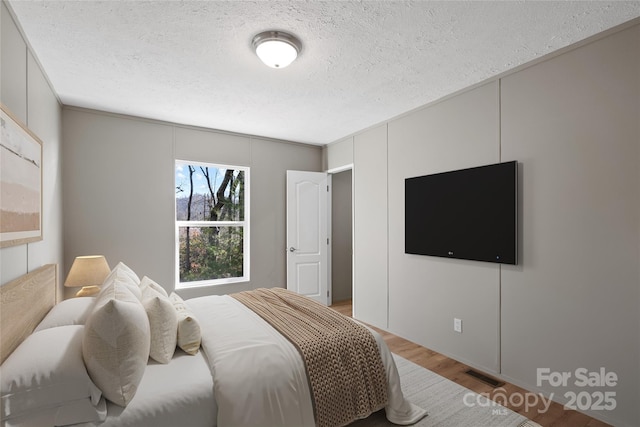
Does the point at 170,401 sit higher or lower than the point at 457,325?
higher

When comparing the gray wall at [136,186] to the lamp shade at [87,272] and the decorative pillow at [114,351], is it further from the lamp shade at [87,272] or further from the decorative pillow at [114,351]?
the decorative pillow at [114,351]

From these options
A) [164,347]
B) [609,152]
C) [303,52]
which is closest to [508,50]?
[609,152]

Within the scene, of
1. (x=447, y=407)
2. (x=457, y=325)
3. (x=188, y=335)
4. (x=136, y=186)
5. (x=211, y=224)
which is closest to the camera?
(x=188, y=335)

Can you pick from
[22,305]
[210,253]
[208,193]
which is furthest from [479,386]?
[208,193]

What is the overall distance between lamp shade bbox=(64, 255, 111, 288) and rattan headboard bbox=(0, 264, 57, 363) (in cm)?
59

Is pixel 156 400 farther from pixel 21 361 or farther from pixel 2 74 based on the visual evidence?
pixel 2 74

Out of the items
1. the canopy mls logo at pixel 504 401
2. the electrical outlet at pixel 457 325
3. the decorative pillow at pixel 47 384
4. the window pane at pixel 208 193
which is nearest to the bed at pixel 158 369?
the decorative pillow at pixel 47 384

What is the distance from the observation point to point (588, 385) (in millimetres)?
2189

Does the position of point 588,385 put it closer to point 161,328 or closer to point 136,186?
point 161,328

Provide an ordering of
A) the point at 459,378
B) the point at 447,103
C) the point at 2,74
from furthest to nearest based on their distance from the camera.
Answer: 1. the point at 447,103
2. the point at 459,378
3. the point at 2,74

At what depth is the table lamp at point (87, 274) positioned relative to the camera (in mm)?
2918

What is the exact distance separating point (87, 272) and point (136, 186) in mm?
1142

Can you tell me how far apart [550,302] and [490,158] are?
1244 millimetres

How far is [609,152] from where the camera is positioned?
2.10m
